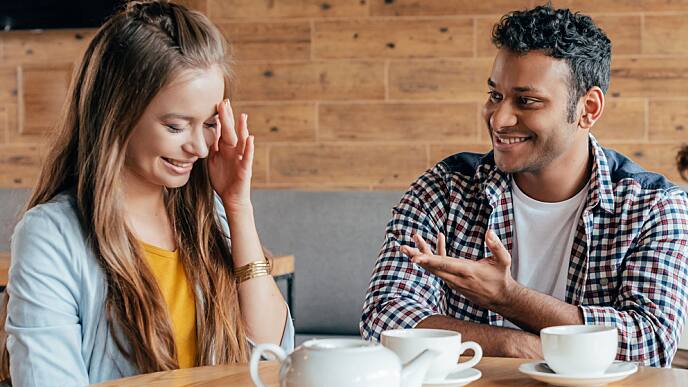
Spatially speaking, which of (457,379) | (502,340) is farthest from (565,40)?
(457,379)

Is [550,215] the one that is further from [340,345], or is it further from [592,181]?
[340,345]

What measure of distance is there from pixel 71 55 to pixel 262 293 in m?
2.59

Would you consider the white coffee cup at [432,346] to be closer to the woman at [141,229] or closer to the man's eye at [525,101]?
the woman at [141,229]

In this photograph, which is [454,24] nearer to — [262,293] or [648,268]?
[648,268]

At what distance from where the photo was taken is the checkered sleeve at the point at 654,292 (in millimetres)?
1665

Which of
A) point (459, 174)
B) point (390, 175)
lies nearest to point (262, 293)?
point (459, 174)

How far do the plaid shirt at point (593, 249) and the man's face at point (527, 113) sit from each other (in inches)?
2.4

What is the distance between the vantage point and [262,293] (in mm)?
1566

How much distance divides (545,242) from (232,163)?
2.16 feet

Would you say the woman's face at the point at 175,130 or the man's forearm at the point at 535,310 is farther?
the man's forearm at the point at 535,310

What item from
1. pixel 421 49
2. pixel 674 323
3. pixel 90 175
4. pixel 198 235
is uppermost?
pixel 421 49

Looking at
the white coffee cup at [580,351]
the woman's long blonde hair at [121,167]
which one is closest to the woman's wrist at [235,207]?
the woman's long blonde hair at [121,167]

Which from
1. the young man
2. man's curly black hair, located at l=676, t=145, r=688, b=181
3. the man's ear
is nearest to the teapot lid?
the young man

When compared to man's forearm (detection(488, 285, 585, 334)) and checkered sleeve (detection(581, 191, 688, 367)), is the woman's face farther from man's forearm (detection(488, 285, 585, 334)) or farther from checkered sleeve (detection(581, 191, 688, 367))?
checkered sleeve (detection(581, 191, 688, 367))
